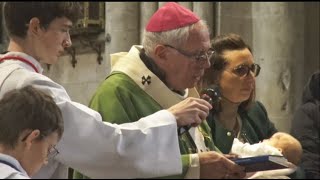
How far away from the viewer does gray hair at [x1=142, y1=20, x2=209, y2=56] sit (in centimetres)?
325

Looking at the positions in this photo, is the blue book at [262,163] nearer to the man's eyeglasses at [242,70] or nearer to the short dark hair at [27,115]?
the short dark hair at [27,115]

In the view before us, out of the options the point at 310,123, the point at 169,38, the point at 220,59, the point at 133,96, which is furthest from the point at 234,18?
the point at 133,96

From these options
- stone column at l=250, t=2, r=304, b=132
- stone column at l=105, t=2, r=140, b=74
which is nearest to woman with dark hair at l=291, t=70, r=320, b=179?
stone column at l=250, t=2, r=304, b=132

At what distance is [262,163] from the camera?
2.70 meters

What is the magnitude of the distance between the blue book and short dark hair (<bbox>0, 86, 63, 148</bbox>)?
0.80 meters

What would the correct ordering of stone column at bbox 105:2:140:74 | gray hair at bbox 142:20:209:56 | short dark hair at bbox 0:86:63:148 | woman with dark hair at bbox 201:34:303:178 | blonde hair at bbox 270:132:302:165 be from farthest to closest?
1. stone column at bbox 105:2:140:74
2. woman with dark hair at bbox 201:34:303:178
3. blonde hair at bbox 270:132:302:165
4. gray hair at bbox 142:20:209:56
5. short dark hair at bbox 0:86:63:148

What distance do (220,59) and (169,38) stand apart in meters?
0.56

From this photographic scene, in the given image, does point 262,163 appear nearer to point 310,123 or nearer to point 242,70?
point 242,70

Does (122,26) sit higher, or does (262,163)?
(262,163)

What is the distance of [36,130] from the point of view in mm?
2234

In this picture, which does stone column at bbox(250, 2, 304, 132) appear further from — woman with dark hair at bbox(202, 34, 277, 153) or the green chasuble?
the green chasuble

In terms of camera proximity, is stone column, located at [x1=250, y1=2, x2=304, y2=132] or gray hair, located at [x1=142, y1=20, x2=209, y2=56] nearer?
gray hair, located at [x1=142, y1=20, x2=209, y2=56]

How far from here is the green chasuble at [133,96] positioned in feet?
10.3

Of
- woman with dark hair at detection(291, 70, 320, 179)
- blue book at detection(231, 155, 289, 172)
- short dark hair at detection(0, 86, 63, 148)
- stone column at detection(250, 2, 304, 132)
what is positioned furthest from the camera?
stone column at detection(250, 2, 304, 132)
